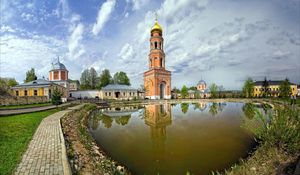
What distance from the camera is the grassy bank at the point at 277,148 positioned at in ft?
15.3

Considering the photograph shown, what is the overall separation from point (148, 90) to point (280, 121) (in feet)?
131

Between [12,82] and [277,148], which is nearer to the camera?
[277,148]

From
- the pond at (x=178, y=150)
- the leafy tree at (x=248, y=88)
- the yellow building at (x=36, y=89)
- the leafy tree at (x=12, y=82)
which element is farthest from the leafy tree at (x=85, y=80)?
the leafy tree at (x=248, y=88)

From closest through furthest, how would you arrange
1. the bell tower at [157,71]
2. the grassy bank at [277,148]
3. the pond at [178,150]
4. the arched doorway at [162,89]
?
the grassy bank at [277,148]
the pond at [178,150]
the bell tower at [157,71]
the arched doorway at [162,89]

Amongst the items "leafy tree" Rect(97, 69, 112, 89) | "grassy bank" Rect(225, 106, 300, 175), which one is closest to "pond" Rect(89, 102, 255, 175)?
"grassy bank" Rect(225, 106, 300, 175)

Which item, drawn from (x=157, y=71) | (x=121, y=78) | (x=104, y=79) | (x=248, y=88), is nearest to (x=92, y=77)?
(x=104, y=79)

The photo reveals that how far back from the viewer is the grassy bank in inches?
183

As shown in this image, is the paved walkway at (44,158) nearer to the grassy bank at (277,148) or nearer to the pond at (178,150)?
the pond at (178,150)

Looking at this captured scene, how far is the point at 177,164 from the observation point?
566cm

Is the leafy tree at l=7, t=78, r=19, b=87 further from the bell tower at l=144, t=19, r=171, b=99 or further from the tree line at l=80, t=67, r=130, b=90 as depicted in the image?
the bell tower at l=144, t=19, r=171, b=99

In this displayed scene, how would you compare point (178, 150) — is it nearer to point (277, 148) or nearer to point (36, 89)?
point (277, 148)

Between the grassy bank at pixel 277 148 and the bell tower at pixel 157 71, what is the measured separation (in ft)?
120

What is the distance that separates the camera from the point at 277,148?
562 centimetres

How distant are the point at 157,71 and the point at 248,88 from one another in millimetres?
33672
